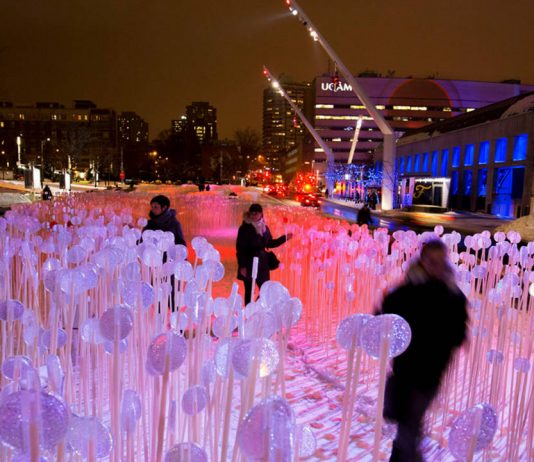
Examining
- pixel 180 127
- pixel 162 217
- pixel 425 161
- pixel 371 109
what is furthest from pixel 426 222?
pixel 180 127

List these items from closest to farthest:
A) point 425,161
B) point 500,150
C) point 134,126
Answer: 1. point 500,150
2. point 425,161
3. point 134,126

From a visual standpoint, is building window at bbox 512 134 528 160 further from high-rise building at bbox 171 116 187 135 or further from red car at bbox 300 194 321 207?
high-rise building at bbox 171 116 187 135

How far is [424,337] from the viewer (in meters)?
2.32

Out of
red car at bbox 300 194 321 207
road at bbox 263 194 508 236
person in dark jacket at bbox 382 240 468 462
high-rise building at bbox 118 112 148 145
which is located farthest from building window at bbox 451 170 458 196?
high-rise building at bbox 118 112 148 145

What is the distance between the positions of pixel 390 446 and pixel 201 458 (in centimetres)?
180

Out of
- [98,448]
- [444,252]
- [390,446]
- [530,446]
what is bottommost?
[390,446]

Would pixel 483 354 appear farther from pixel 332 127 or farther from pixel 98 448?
pixel 332 127

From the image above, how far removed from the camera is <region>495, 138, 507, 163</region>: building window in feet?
82.6

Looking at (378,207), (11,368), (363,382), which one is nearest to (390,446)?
(363,382)

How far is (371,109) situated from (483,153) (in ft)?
25.8

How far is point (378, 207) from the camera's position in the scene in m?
29.5

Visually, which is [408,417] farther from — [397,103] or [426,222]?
[397,103]

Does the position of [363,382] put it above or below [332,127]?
below

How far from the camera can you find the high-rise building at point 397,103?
72.5 m
